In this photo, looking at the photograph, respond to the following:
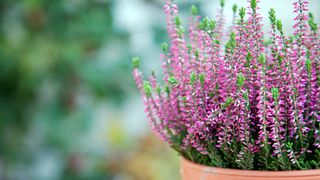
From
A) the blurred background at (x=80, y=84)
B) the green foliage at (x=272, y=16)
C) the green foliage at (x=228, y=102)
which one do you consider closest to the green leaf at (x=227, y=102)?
the green foliage at (x=228, y=102)

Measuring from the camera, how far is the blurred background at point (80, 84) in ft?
7.11

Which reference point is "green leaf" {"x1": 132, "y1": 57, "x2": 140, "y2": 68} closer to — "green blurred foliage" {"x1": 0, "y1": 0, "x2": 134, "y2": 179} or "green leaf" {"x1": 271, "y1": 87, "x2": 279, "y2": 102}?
"green leaf" {"x1": 271, "y1": 87, "x2": 279, "y2": 102}

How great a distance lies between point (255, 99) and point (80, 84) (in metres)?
1.59

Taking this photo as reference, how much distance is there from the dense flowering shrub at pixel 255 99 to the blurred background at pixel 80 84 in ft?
4.51

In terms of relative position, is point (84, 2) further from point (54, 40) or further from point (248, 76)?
point (248, 76)

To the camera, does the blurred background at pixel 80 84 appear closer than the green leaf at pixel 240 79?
No

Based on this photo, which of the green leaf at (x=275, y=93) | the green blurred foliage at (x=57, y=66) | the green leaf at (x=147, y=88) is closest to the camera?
the green leaf at (x=275, y=93)

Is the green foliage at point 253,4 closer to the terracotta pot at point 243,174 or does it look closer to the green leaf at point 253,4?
the green leaf at point 253,4

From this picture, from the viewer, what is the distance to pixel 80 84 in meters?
2.27

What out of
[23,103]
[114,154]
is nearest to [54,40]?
[23,103]

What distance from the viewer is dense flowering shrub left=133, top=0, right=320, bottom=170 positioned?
2.27ft

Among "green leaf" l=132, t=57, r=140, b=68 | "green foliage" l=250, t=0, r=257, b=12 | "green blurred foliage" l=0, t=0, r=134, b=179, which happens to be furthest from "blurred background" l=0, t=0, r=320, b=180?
"green foliage" l=250, t=0, r=257, b=12

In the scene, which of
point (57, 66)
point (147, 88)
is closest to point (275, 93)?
point (147, 88)

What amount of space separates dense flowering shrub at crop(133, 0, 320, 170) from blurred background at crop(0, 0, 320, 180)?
4.51 feet
